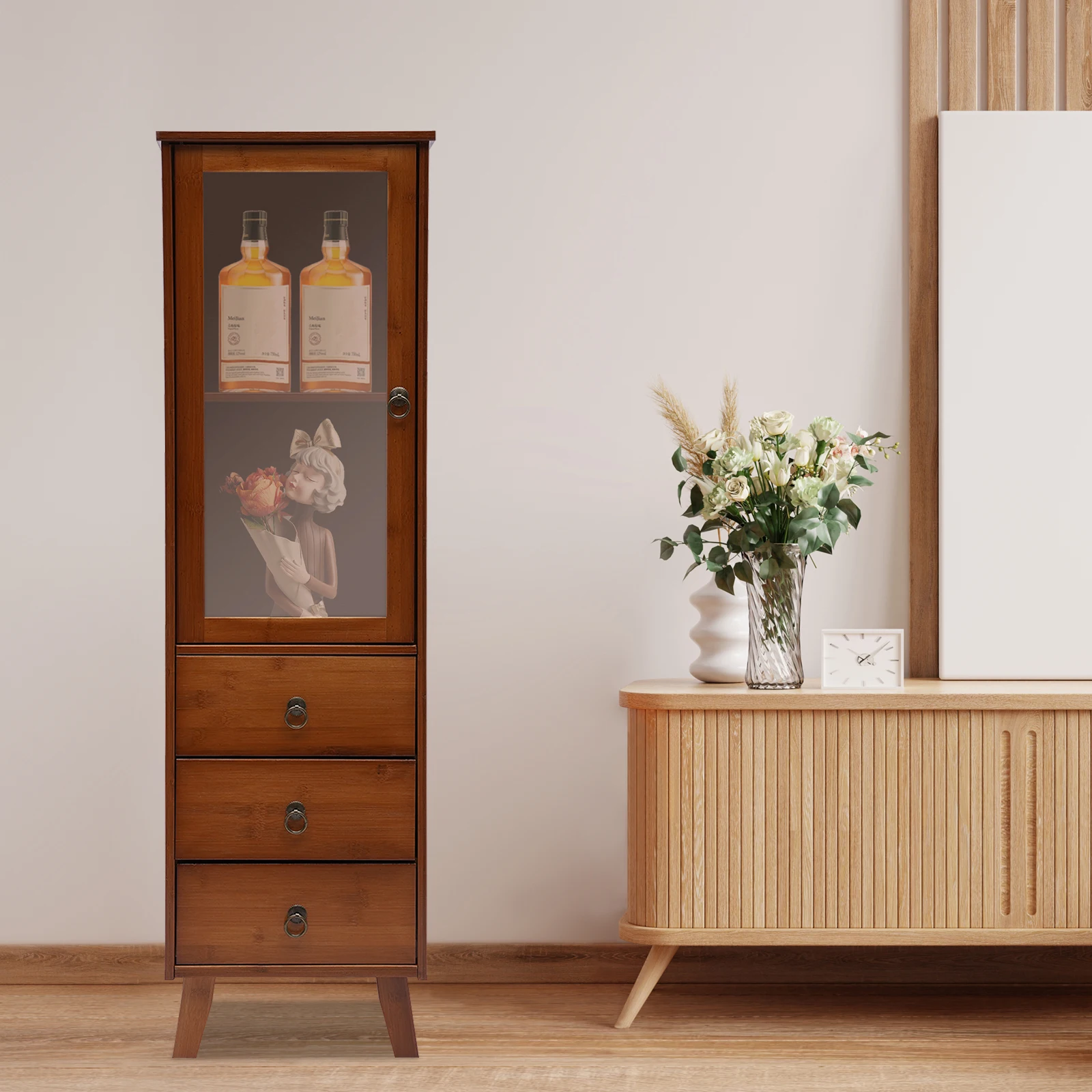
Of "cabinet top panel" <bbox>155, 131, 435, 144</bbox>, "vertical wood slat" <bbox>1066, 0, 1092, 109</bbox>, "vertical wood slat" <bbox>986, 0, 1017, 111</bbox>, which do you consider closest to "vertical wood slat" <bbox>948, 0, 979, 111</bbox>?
"vertical wood slat" <bbox>986, 0, 1017, 111</bbox>

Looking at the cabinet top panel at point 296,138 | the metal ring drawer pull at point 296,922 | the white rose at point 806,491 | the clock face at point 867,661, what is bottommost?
the metal ring drawer pull at point 296,922

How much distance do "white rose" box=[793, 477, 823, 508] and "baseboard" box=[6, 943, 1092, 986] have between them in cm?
111

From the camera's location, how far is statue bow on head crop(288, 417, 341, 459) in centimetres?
193

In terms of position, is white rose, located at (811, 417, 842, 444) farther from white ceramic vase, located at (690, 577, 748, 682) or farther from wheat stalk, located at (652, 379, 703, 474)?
white ceramic vase, located at (690, 577, 748, 682)

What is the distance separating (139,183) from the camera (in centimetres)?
247

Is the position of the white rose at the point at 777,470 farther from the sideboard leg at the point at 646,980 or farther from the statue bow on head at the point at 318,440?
the sideboard leg at the point at 646,980

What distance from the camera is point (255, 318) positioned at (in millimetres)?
1919

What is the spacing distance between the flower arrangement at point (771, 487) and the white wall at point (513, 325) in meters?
0.32

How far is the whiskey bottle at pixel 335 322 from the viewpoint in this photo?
6.28 feet

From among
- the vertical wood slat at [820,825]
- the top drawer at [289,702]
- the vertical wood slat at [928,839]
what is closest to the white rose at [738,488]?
the vertical wood slat at [820,825]

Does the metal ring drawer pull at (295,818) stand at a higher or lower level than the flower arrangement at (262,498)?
lower

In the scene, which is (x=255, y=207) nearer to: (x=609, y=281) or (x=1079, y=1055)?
(x=609, y=281)

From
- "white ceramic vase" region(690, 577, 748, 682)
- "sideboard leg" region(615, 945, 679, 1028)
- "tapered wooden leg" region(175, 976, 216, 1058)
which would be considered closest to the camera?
"tapered wooden leg" region(175, 976, 216, 1058)

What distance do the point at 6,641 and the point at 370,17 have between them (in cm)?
174
